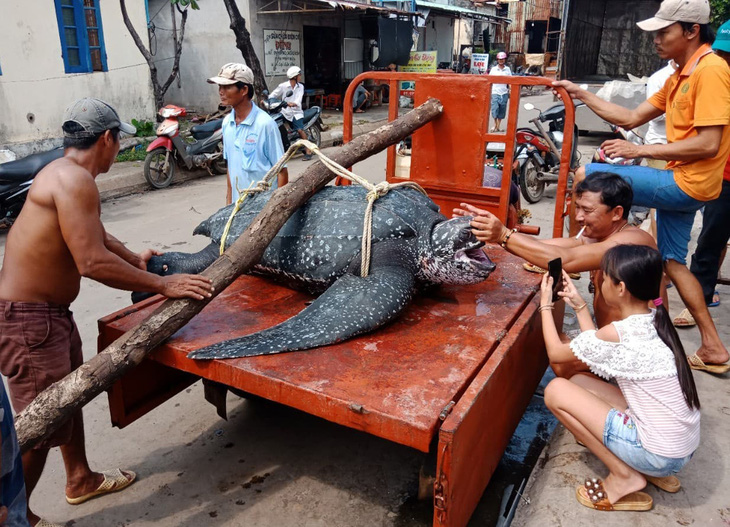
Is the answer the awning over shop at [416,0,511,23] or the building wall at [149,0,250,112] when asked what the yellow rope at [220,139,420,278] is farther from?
the awning over shop at [416,0,511,23]

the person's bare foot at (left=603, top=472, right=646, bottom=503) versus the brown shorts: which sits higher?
the brown shorts

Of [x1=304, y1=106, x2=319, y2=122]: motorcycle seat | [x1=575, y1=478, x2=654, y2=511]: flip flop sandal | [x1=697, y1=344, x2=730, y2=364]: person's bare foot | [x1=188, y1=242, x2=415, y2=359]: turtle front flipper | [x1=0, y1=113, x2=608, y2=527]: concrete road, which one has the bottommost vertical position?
[x1=0, y1=113, x2=608, y2=527]: concrete road

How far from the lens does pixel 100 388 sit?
2.17 metres

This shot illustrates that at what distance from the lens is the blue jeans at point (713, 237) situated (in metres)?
3.50

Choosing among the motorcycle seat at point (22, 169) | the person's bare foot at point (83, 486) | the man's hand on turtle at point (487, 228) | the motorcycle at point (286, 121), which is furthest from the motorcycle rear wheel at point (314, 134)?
the person's bare foot at point (83, 486)

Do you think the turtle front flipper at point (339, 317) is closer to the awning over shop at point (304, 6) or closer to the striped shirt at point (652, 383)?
the striped shirt at point (652, 383)

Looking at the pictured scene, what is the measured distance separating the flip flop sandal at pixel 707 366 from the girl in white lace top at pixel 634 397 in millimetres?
1136

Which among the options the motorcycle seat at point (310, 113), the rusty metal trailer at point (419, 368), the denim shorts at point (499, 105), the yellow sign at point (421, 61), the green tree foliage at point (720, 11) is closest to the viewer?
the rusty metal trailer at point (419, 368)

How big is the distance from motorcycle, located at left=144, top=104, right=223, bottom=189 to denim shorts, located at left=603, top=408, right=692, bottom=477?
23.4 feet

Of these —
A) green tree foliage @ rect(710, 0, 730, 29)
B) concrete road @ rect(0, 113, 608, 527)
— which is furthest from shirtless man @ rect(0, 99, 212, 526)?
green tree foliage @ rect(710, 0, 730, 29)

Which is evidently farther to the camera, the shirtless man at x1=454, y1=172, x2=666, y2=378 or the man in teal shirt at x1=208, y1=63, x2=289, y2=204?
the man in teal shirt at x1=208, y1=63, x2=289, y2=204

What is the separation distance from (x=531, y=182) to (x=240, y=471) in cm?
574

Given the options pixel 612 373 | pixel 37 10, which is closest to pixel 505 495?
pixel 612 373

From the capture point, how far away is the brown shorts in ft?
7.23
